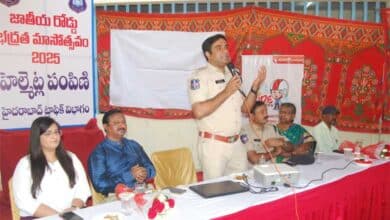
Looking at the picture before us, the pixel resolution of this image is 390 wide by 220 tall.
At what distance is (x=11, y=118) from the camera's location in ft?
11.8

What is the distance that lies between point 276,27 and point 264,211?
9.00ft

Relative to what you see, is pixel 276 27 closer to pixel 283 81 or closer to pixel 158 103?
pixel 283 81

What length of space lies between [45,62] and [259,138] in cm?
202

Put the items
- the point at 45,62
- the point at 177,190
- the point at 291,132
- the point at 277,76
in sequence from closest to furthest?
the point at 177,190 < the point at 291,132 < the point at 45,62 < the point at 277,76

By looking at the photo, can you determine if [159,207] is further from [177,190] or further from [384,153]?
[384,153]

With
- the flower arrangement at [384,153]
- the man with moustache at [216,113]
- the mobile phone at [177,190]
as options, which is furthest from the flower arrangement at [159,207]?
the flower arrangement at [384,153]

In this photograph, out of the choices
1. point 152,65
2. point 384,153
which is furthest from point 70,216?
point 152,65

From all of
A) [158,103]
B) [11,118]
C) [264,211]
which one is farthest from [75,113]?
[264,211]

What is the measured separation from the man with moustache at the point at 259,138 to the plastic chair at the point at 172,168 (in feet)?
2.08

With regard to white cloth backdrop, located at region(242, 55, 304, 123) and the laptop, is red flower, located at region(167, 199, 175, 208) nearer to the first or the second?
the laptop

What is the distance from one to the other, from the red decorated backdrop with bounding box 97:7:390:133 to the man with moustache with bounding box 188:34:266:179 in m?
1.52

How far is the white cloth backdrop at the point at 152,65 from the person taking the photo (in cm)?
439

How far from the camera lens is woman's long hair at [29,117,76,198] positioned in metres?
2.25

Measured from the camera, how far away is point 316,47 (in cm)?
437
